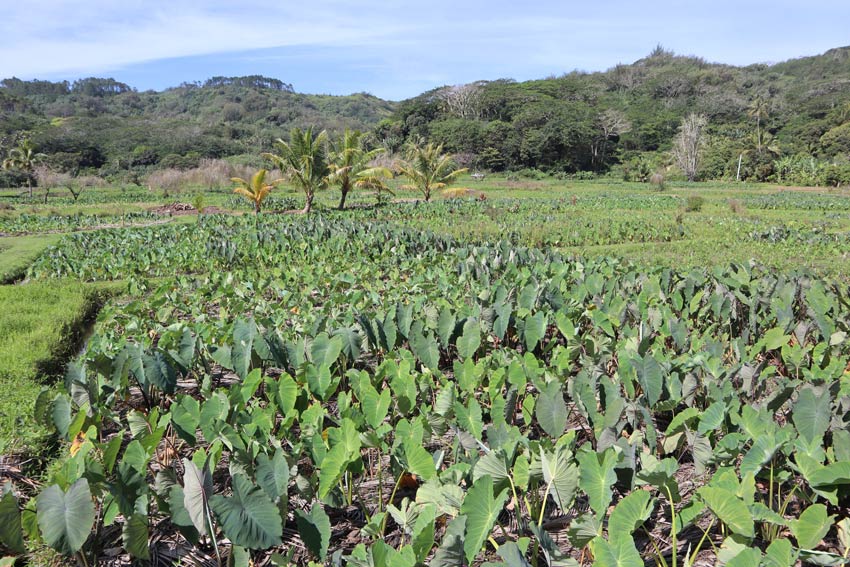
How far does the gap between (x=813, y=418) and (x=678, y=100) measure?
292 ft

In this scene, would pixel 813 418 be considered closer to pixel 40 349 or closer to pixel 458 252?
pixel 40 349

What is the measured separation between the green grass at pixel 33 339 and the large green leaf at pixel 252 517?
63.4 inches

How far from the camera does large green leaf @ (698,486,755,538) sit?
71.5 inches

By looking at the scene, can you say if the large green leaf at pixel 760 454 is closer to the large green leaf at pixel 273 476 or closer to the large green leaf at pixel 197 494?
the large green leaf at pixel 273 476

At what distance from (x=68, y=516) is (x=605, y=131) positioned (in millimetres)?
65403

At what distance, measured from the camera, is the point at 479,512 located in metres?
1.87

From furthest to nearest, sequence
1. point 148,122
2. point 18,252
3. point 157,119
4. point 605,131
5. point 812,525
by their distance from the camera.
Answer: point 157,119
point 148,122
point 605,131
point 18,252
point 812,525

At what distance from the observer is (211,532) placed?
6.49ft

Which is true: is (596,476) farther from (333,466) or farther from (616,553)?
(333,466)

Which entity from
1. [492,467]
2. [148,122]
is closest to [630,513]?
[492,467]

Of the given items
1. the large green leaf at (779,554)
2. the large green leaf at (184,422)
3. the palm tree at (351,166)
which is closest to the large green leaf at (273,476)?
the large green leaf at (184,422)

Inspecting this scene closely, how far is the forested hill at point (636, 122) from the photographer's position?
5188 centimetres

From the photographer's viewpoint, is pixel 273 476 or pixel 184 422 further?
pixel 184 422

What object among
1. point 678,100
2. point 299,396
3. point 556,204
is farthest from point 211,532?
point 678,100
